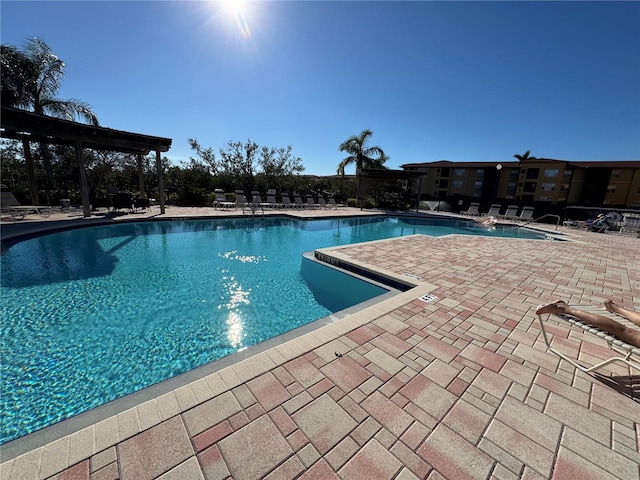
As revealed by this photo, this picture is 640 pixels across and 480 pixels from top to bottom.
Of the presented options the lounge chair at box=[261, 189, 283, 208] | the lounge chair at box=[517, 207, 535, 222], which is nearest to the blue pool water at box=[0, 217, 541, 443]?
the lounge chair at box=[261, 189, 283, 208]

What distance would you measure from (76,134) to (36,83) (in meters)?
7.57

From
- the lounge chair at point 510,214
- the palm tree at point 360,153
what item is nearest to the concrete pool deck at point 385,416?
the lounge chair at point 510,214

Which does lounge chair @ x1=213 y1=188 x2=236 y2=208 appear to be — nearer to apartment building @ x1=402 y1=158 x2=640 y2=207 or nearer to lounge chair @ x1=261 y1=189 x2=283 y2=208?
lounge chair @ x1=261 y1=189 x2=283 y2=208

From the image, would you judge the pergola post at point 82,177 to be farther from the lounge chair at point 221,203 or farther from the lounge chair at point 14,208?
the lounge chair at point 221,203

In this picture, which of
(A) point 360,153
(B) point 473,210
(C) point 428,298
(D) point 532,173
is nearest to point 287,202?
(A) point 360,153

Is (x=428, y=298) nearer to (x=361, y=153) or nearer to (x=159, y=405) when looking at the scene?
(x=159, y=405)

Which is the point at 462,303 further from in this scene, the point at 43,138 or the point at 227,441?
the point at 43,138

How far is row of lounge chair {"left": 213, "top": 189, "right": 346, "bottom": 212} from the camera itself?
15.0 m

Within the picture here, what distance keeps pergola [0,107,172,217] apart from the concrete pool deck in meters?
10.9

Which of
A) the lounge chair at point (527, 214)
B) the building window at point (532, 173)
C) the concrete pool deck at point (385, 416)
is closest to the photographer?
the concrete pool deck at point (385, 416)

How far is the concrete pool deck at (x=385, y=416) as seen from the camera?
1284 mm

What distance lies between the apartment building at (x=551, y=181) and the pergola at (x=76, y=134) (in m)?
26.2

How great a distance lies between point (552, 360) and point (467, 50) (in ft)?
40.5

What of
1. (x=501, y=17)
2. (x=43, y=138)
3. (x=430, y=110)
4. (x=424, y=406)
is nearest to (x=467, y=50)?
(x=501, y=17)
